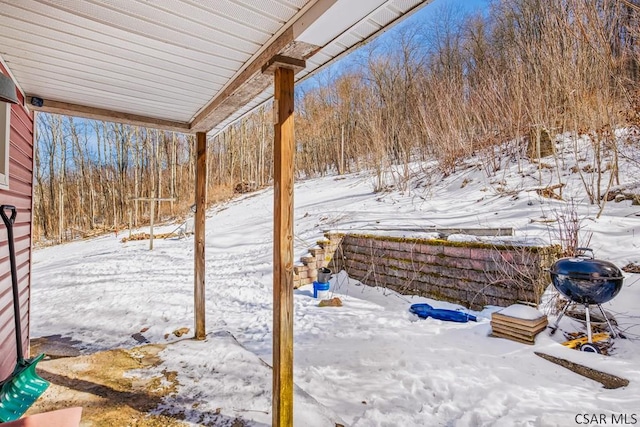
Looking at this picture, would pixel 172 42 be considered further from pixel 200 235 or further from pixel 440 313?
pixel 440 313

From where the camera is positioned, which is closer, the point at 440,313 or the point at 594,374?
the point at 594,374

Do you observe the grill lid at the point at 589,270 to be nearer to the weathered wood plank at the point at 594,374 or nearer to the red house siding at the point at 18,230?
the weathered wood plank at the point at 594,374

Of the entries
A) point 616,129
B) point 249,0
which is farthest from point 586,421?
point 616,129

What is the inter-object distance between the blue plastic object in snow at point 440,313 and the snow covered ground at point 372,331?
0.35ft

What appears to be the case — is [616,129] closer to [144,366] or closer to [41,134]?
[144,366]

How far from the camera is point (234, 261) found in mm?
7355

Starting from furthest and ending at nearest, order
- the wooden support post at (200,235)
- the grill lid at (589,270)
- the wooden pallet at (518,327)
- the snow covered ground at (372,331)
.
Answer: the wooden support post at (200,235)
the wooden pallet at (518,327)
the grill lid at (589,270)
the snow covered ground at (372,331)

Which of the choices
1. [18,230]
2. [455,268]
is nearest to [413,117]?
[455,268]

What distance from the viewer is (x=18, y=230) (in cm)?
269

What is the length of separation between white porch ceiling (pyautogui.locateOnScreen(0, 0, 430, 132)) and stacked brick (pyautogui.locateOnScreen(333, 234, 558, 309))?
3.11 meters

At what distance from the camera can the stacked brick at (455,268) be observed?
3.69m

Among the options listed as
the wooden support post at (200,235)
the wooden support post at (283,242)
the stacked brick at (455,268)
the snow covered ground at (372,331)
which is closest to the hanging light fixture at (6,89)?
the wooden support post at (283,242)

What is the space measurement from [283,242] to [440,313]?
273cm

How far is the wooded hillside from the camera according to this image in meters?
5.05
